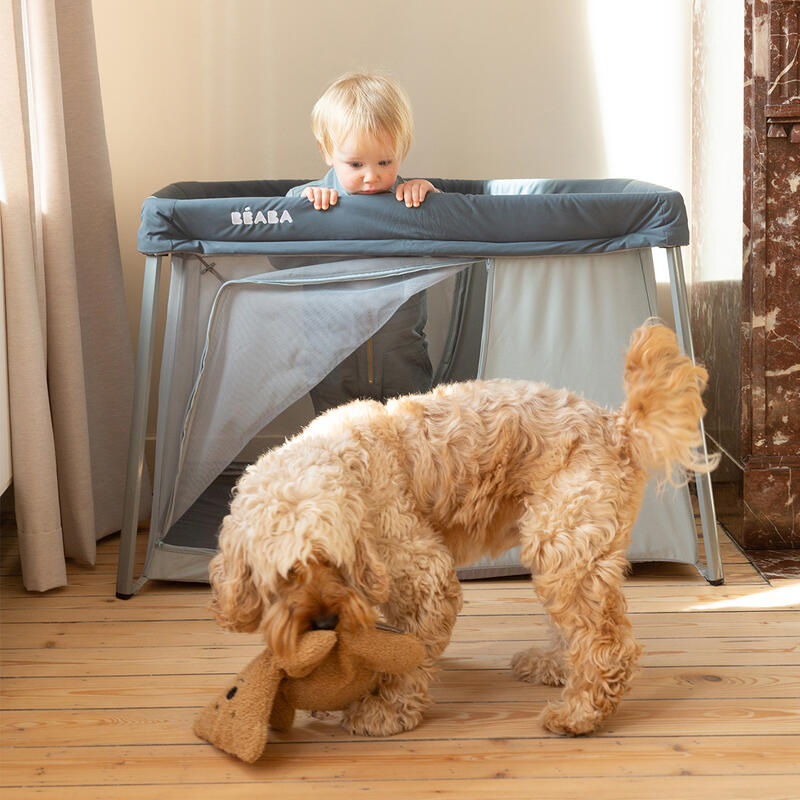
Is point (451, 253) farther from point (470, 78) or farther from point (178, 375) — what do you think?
point (470, 78)

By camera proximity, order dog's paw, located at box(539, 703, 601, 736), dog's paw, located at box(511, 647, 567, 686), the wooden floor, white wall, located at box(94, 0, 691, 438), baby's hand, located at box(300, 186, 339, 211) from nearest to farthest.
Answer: the wooden floor → dog's paw, located at box(539, 703, 601, 736) → dog's paw, located at box(511, 647, 567, 686) → baby's hand, located at box(300, 186, 339, 211) → white wall, located at box(94, 0, 691, 438)

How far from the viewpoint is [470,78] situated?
127 inches

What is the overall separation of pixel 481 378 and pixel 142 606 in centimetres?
100

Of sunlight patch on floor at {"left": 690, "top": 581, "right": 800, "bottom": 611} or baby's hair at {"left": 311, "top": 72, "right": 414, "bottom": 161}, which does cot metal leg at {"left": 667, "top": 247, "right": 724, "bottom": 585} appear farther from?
baby's hair at {"left": 311, "top": 72, "right": 414, "bottom": 161}

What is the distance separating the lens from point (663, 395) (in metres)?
1.70

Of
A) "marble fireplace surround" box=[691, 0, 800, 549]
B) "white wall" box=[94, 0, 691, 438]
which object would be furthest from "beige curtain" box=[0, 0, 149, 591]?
"marble fireplace surround" box=[691, 0, 800, 549]

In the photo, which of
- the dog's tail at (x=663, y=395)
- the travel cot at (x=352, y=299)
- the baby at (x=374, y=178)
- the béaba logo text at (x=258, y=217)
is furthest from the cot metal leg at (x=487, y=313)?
the dog's tail at (x=663, y=395)

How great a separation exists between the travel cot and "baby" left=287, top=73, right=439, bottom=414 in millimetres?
43

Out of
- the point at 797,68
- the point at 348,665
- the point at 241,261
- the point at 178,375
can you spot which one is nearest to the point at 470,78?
the point at 797,68

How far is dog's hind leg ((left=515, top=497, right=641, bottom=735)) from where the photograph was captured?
168 cm

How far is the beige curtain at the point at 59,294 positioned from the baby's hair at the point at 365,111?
0.68 meters

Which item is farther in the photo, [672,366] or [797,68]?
[797,68]

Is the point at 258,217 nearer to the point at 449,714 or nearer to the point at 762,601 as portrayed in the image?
the point at 449,714

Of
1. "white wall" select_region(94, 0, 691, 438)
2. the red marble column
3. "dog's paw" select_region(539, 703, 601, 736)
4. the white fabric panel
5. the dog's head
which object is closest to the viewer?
the dog's head
